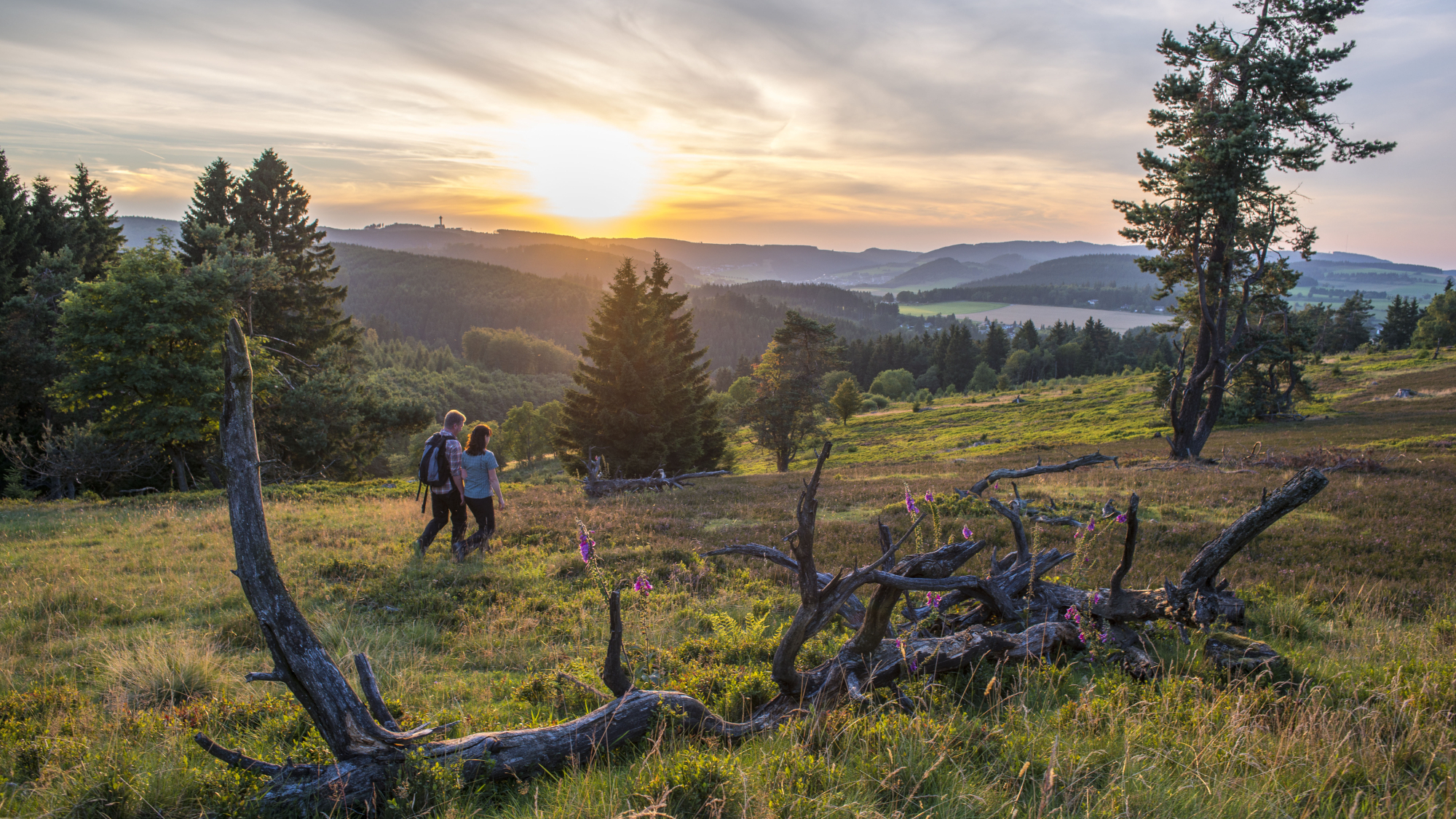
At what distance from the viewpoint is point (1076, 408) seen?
5634 cm

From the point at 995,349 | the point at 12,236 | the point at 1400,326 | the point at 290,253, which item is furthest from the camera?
the point at 995,349

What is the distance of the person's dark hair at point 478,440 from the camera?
30.7 ft

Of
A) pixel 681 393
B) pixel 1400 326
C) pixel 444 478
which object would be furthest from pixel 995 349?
pixel 444 478

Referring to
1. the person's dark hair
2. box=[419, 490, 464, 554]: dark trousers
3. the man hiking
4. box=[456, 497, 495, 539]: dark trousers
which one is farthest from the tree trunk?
the person's dark hair

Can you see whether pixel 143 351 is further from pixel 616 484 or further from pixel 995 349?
pixel 995 349

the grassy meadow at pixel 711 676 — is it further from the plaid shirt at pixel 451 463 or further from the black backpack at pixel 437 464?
the black backpack at pixel 437 464

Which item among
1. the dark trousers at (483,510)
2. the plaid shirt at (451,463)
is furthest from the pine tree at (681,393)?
the plaid shirt at (451,463)

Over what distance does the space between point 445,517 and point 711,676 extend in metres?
6.59

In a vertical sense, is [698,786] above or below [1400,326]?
below

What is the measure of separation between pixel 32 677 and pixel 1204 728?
27.8 feet

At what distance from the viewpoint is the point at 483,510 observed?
9.68 meters

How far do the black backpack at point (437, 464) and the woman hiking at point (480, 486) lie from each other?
0.97ft

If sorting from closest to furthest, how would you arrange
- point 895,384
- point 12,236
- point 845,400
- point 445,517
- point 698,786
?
point 698,786 < point 445,517 < point 12,236 < point 845,400 < point 895,384

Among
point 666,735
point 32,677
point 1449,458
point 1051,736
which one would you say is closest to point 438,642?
point 32,677
